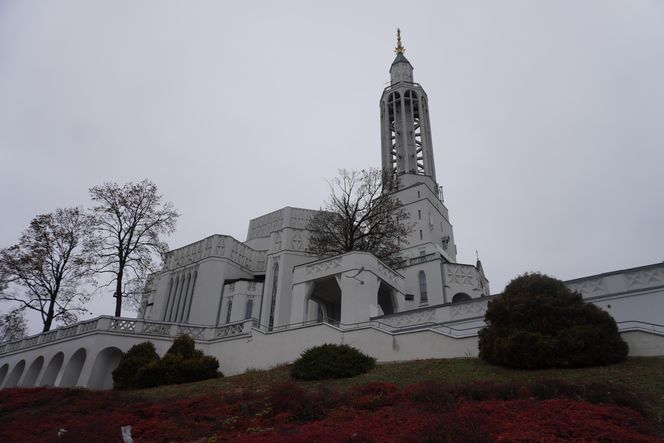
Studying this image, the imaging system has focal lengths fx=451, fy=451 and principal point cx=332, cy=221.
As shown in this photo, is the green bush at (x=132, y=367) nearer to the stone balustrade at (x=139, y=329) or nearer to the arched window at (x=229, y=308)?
the stone balustrade at (x=139, y=329)

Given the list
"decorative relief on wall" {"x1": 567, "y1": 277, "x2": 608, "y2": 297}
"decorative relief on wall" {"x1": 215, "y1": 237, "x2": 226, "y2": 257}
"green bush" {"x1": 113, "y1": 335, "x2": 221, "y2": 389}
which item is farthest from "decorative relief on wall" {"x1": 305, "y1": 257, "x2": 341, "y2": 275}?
"decorative relief on wall" {"x1": 215, "y1": 237, "x2": 226, "y2": 257}

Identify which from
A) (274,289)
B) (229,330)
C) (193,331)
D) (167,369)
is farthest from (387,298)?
(167,369)

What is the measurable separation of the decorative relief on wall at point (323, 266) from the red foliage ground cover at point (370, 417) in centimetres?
1266

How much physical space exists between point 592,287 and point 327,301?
17.7 m

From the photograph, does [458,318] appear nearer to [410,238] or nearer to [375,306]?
[375,306]

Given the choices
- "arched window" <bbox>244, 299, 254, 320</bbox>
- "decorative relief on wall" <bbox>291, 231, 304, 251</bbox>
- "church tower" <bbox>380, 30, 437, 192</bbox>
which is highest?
"church tower" <bbox>380, 30, 437, 192</bbox>

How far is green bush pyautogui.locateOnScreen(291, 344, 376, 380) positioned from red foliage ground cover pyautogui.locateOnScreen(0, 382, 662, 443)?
3.00 meters

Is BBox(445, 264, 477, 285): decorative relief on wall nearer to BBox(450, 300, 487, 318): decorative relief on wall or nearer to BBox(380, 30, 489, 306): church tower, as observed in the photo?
BBox(380, 30, 489, 306): church tower

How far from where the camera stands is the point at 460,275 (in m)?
35.0

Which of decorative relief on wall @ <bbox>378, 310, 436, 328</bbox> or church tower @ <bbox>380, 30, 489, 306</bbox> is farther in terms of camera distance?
church tower @ <bbox>380, 30, 489, 306</bbox>

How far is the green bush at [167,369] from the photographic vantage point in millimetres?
20688

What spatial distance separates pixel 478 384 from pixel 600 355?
4567 millimetres

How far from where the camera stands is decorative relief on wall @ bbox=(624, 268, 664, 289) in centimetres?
1692

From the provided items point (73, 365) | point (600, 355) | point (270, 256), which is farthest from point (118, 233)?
point (600, 355)
